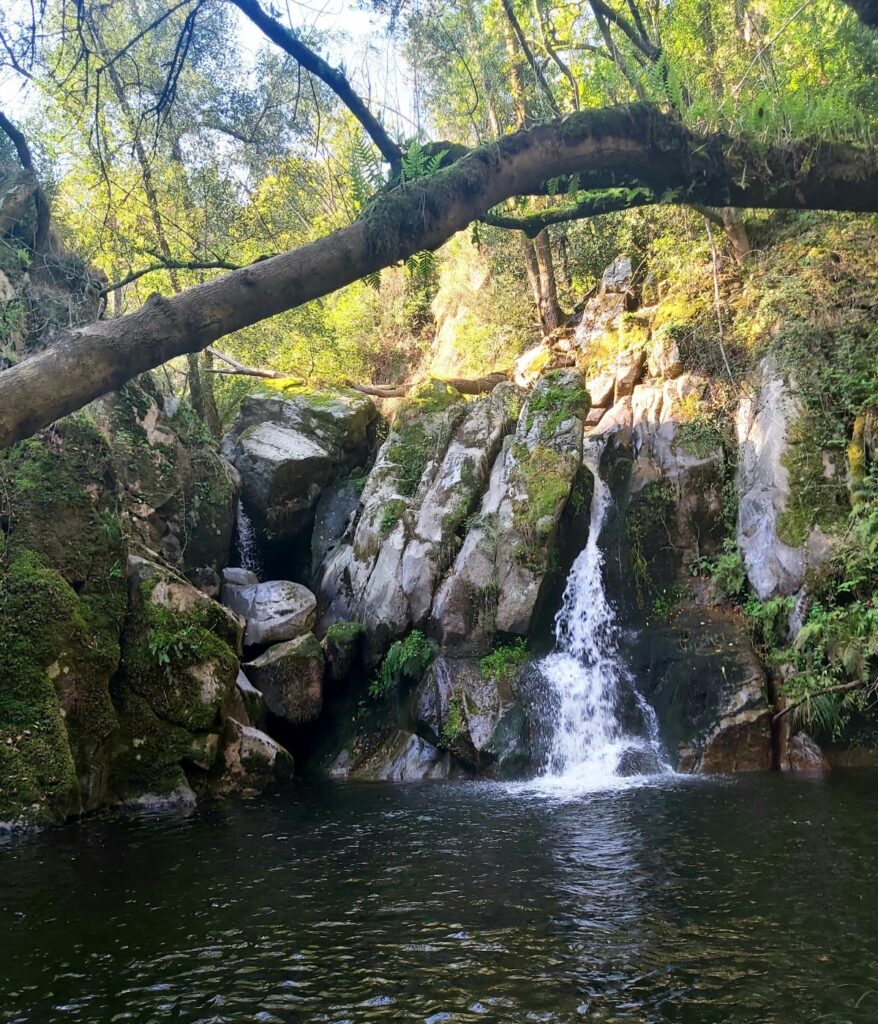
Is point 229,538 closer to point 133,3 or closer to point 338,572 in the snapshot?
point 338,572

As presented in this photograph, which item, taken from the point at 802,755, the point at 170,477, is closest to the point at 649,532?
the point at 802,755

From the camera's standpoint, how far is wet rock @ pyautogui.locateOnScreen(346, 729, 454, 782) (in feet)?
35.3

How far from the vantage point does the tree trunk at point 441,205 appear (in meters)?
3.20

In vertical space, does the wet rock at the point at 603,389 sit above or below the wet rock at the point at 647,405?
above

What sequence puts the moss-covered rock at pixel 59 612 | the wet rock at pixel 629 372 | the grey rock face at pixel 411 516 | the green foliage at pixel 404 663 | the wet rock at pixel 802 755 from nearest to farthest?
the moss-covered rock at pixel 59 612 < the wet rock at pixel 802 755 < the green foliage at pixel 404 663 < the grey rock face at pixel 411 516 < the wet rock at pixel 629 372

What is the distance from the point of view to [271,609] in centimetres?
1345

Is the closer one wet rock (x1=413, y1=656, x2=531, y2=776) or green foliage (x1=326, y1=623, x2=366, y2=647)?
wet rock (x1=413, y1=656, x2=531, y2=776)

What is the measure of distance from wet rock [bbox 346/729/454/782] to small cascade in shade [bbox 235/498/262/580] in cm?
579

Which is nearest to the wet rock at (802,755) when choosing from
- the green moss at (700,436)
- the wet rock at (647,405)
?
the green moss at (700,436)

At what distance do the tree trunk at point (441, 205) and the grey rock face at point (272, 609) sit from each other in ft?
30.6

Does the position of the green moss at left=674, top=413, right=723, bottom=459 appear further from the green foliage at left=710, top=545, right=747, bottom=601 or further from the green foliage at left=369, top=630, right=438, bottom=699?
the green foliage at left=369, top=630, right=438, bottom=699

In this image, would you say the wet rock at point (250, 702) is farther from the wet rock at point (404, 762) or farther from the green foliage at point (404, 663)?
the green foliage at point (404, 663)

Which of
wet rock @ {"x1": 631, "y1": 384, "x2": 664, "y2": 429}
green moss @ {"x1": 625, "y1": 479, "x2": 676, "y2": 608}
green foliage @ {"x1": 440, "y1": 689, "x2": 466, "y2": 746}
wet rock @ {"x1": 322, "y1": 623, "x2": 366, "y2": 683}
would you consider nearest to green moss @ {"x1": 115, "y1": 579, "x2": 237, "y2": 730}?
wet rock @ {"x1": 322, "y1": 623, "x2": 366, "y2": 683}

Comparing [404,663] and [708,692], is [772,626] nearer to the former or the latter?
[708,692]
